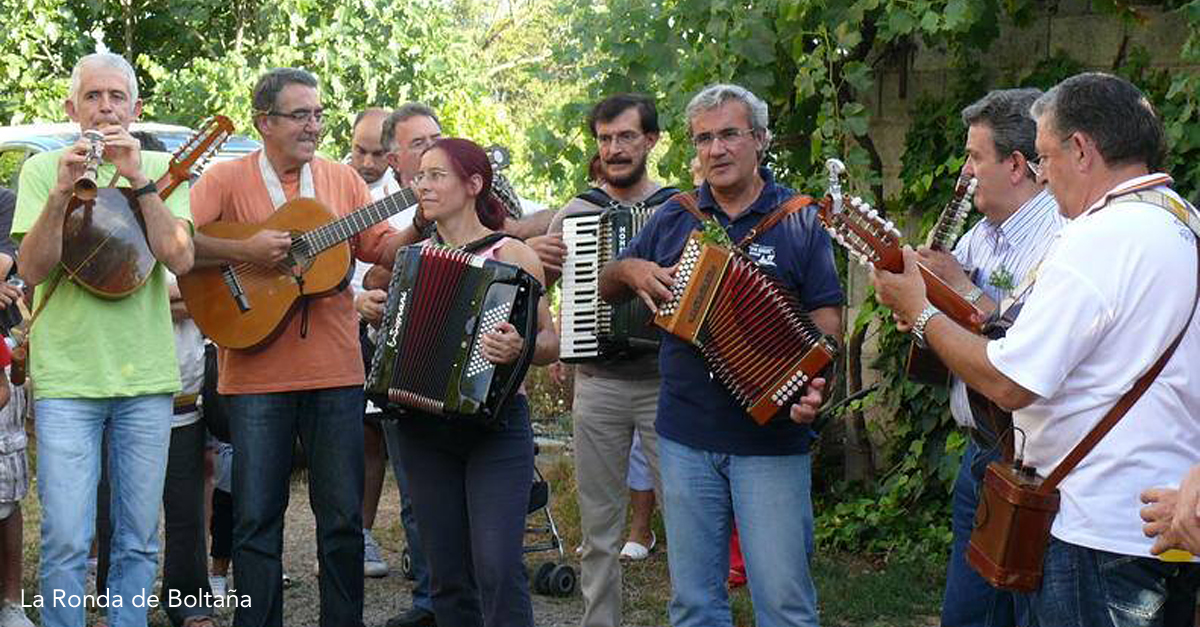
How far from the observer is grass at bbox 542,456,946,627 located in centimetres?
651

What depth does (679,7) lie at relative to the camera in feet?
25.7

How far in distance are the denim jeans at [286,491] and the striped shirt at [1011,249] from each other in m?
2.23

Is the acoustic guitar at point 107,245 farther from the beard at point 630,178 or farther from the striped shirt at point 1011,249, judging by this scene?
the striped shirt at point 1011,249

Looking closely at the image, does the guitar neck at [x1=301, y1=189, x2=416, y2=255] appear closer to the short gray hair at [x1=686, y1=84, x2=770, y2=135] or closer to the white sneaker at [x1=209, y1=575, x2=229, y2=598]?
the short gray hair at [x1=686, y1=84, x2=770, y2=135]

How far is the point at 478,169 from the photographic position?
5273mm

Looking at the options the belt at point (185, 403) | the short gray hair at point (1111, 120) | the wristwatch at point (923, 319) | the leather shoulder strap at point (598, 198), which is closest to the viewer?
the short gray hair at point (1111, 120)

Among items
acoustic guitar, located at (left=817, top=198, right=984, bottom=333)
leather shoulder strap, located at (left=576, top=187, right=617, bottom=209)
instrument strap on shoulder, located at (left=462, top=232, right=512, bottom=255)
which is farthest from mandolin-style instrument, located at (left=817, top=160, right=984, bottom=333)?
leather shoulder strap, located at (left=576, top=187, right=617, bottom=209)

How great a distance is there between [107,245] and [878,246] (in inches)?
105

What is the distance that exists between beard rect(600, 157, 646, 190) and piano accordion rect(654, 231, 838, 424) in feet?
4.58

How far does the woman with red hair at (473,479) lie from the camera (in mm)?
4918

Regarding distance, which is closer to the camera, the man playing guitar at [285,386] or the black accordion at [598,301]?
the man playing guitar at [285,386]

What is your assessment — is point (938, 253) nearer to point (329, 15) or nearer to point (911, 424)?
point (911, 424)

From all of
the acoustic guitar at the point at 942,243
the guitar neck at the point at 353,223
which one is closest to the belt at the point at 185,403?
the guitar neck at the point at 353,223

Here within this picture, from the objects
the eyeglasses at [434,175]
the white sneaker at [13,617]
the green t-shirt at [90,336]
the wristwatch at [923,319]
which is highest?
the eyeglasses at [434,175]
